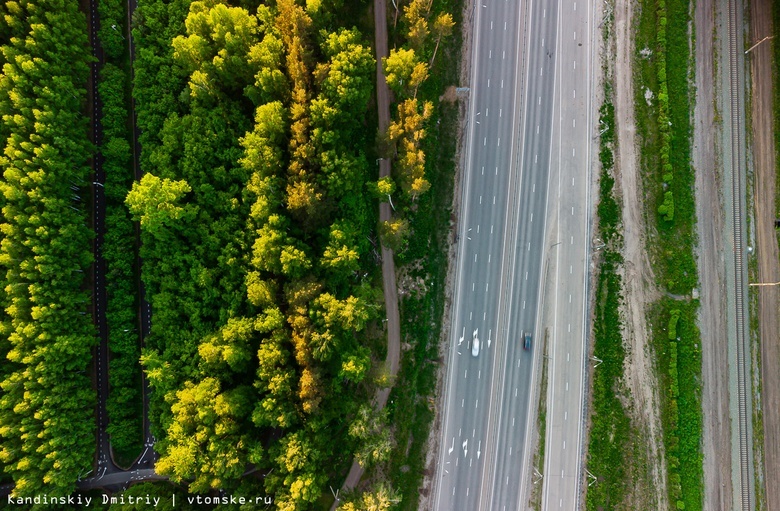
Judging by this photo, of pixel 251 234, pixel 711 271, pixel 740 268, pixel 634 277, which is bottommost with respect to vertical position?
pixel 251 234

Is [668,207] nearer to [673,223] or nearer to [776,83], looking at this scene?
[673,223]

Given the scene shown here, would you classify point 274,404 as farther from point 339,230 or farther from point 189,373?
point 339,230

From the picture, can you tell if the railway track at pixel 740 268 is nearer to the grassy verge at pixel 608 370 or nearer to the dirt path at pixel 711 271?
the dirt path at pixel 711 271

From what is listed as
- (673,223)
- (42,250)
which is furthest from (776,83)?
(42,250)

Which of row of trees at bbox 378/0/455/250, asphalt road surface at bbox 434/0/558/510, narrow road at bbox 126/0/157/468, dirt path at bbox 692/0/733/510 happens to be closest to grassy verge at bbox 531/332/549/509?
asphalt road surface at bbox 434/0/558/510

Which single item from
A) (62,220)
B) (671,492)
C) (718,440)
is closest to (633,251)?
(718,440)

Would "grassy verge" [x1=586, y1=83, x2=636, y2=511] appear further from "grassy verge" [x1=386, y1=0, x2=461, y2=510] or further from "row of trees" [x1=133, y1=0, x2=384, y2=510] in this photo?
"row of trees" [x1=133, y1=0, x2=384, y2=510]
